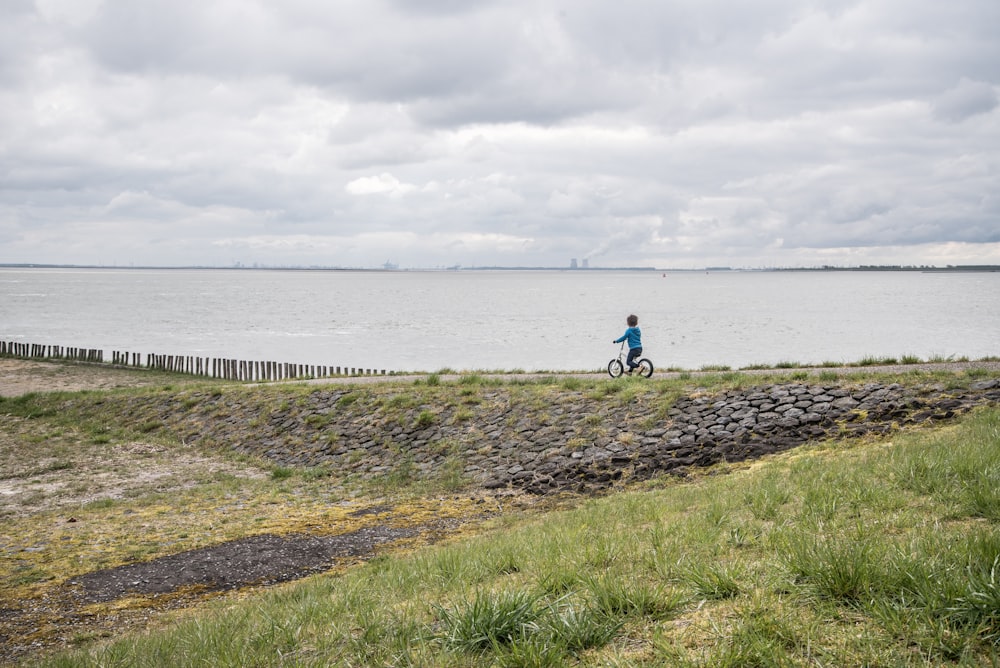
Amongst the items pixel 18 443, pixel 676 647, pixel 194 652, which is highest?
pixel 676 647

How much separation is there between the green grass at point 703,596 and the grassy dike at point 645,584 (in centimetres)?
2

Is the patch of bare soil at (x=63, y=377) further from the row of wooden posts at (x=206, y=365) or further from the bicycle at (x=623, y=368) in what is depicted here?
the bicycle at (x=623, y=368)

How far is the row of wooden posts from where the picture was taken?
34344 millimetres

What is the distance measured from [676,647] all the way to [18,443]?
79.5 feet

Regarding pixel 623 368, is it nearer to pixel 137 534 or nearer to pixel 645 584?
pixel 137 534

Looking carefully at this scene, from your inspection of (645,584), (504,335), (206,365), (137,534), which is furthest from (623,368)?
(504,335)

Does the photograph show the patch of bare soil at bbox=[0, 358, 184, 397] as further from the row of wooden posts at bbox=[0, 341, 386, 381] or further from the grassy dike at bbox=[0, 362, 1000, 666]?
the grassy dike at bbox=[0, 362, 1000, 666]

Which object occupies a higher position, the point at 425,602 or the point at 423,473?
the point at 425,602

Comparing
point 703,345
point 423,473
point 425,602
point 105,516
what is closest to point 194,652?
point 425,602

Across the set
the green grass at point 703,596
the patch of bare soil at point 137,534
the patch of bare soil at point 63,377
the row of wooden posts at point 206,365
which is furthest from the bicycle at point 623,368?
the patch of bare soil at point 63,377

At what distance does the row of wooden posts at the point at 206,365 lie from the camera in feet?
113

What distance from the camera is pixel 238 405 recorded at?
24203 mm

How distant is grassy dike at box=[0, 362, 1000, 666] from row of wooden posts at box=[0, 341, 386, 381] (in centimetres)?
2083

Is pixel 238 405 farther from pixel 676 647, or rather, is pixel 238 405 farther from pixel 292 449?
pixel 676 647
